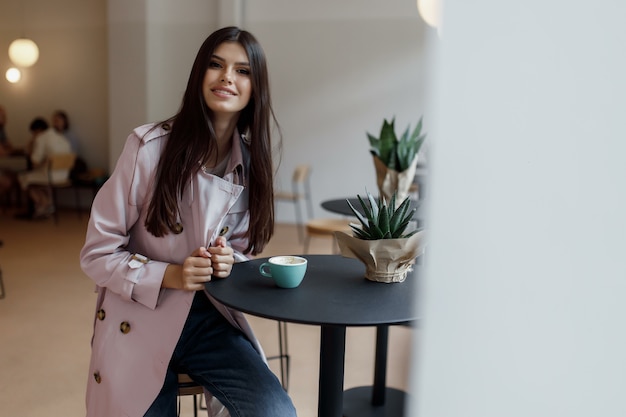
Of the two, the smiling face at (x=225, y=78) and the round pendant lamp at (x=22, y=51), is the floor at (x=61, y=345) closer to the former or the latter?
the smiling face at (x=225, y=78)

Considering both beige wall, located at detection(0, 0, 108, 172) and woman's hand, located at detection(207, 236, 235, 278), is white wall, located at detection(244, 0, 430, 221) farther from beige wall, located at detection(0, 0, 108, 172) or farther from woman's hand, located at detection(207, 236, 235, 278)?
woman's hand, located at detection(207, 236, 235, 278)

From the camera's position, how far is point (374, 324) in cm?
103

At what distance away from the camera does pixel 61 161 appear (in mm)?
5984

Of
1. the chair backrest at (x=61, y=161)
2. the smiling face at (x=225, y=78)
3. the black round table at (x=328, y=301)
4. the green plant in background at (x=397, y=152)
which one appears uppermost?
the smiling face at (x=225, y=78)

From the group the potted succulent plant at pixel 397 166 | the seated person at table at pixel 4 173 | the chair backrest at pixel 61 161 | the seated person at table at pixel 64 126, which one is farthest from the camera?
the seated person at table at pixel 64 126

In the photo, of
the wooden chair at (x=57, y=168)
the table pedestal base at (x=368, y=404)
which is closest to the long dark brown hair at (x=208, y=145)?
the table pedestal base at (x=368, y=404)

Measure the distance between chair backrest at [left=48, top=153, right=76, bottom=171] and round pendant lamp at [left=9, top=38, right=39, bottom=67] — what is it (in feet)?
3.56

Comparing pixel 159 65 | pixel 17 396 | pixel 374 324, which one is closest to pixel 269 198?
pixel 374 324

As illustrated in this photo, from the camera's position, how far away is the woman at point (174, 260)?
51.9 inches

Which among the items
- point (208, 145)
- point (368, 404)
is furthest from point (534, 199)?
point (368, 404)

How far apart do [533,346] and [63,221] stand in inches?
254

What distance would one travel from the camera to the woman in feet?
4.33

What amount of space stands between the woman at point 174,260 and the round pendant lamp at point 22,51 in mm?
5504

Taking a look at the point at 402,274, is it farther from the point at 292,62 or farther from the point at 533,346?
the point at 292,62
